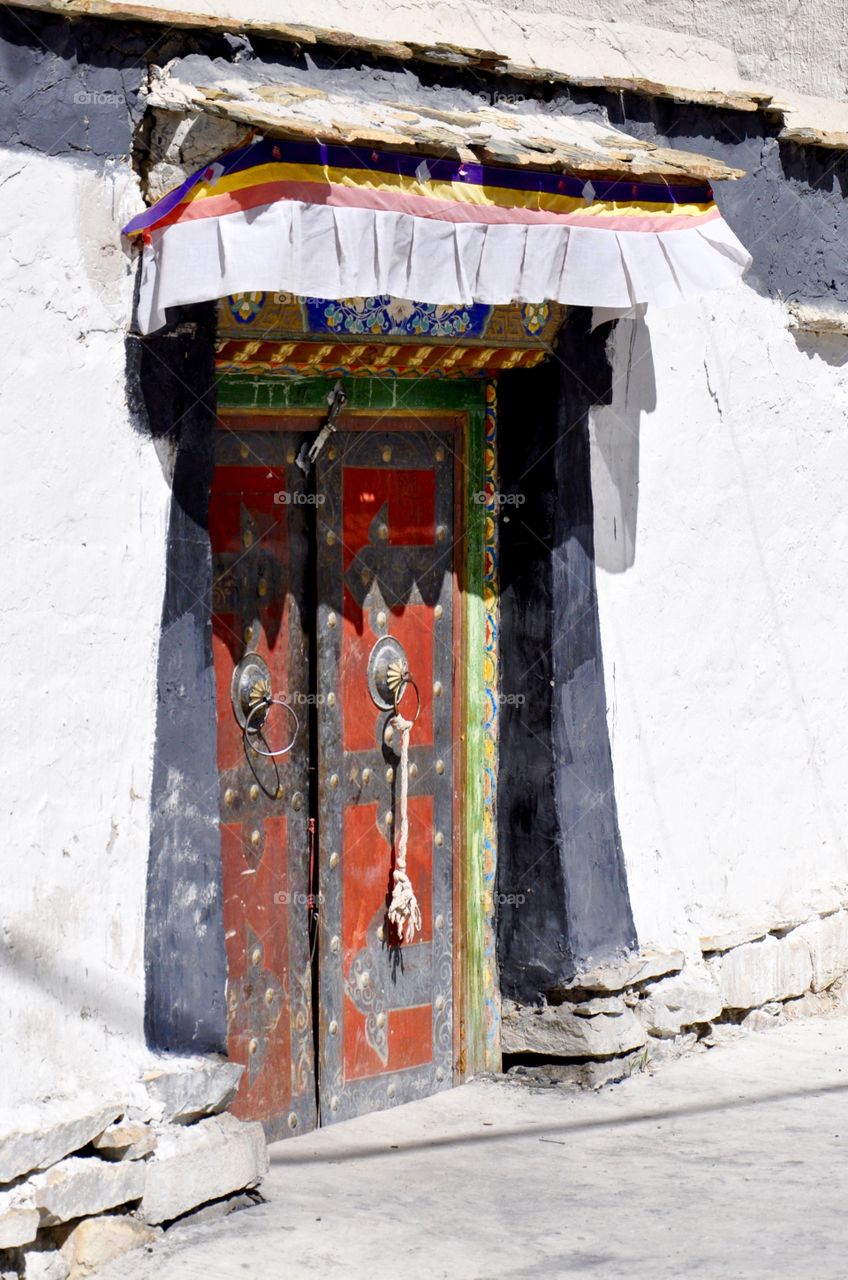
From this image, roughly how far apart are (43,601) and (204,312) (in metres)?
0.85

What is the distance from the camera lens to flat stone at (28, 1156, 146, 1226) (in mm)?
4211

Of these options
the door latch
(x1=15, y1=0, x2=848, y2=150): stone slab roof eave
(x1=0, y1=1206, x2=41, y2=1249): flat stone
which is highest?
(x1=15, y1=0, x2=848, y2=150): stone slab roof eave

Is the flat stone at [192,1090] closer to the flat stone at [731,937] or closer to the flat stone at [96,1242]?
the flat stone at [96,1242]

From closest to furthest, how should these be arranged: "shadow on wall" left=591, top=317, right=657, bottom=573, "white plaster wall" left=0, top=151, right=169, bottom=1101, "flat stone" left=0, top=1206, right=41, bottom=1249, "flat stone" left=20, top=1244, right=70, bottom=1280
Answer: "flat stone" left=0, top=1206, right=41, bottom=1249 → "flat stone" left=20, top=1244, right=70, bottom=1280 → "white plaster wall" left=0, top=151, right=169, bottom=1101 → "shadow on wall" left=591, top=317, right=657, bottom=573

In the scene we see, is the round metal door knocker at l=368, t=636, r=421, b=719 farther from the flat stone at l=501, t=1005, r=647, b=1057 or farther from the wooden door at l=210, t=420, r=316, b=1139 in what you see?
the flat stone at l=501, t=1005, r=647, b=1057

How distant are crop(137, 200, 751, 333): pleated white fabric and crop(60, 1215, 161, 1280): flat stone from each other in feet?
6.84

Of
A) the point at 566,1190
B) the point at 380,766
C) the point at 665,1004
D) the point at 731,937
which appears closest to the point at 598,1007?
the point at 665,1004

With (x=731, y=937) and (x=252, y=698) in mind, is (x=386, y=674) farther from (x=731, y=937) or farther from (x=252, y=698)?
(x=731, y=937)

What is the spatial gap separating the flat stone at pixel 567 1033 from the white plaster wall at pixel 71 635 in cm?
167

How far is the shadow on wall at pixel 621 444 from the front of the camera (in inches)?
233

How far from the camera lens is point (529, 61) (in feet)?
19.0

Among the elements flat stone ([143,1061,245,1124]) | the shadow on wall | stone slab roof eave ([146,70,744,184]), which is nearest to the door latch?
stone slab roof eave ([146,70,744,184])

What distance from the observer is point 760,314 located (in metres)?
6.48

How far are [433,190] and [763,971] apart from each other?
124 inches
